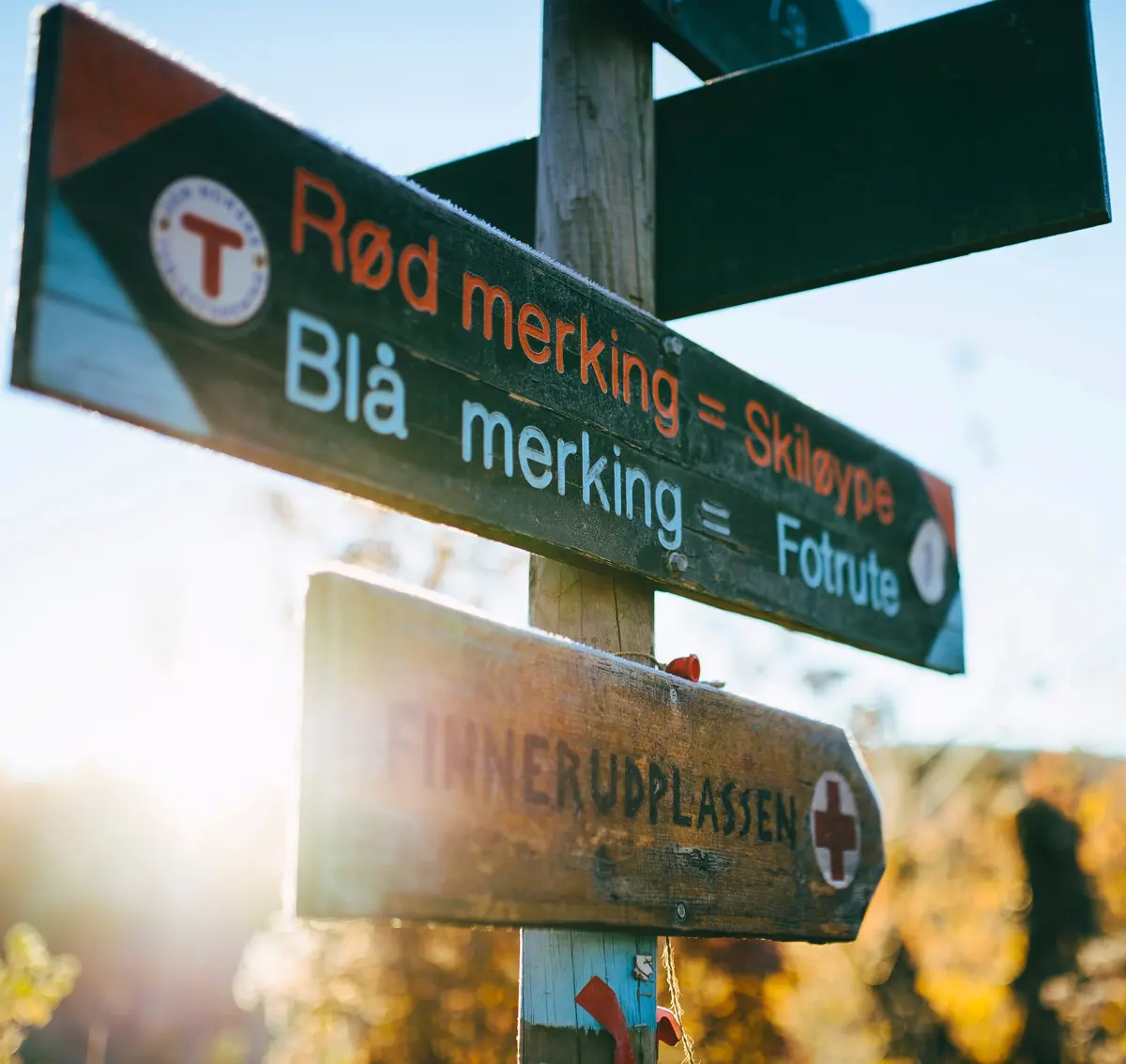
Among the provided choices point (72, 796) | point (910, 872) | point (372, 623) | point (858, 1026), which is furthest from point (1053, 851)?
point (72, 796)

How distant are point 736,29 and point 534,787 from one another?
1.84 m

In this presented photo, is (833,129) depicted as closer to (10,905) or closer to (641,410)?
(641,410)

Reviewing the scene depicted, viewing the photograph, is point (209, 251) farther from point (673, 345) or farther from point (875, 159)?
point (875, 159)

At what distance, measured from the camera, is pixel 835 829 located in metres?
2.09

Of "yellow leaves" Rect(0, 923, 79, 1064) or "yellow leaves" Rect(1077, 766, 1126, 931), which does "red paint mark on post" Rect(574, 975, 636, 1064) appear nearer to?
"yellow leaves" Rect(1077, 766, 1126, 931)

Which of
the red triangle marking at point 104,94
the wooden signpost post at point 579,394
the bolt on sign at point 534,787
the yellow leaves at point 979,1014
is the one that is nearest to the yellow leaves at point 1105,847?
the yellow leaves at point 979,1014

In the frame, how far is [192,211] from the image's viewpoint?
1394 mm

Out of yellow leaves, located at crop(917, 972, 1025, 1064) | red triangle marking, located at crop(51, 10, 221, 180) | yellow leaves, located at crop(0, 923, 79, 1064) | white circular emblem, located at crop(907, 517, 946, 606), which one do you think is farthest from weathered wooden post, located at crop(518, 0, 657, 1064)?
yellow leaves, located at crop(0, 923, 79, 1064)

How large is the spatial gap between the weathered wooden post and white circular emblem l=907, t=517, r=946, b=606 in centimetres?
79

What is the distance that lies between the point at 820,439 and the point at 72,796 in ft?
133

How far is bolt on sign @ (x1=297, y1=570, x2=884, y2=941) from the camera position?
1278mm

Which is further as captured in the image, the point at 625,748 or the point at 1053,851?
the point at 1053,851

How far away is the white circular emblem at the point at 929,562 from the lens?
2637mm

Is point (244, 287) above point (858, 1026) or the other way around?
above
